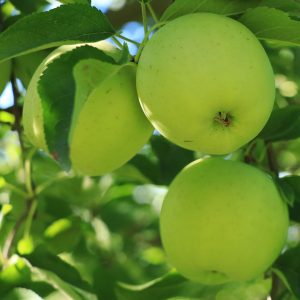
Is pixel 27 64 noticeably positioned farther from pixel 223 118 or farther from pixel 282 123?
pixel 223 118

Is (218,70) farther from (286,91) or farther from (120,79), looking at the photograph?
(286,91)

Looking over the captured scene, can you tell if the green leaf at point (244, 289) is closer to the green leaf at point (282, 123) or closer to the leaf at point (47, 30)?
the green leaf at point (282, 123)

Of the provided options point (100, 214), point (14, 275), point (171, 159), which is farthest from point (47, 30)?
point (100, 214)

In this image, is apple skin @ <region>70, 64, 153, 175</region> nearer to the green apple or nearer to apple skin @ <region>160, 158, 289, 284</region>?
apple skin @ <region>160, 158, 289, 284</region>

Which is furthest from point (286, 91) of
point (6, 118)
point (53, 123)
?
point (53, 123)

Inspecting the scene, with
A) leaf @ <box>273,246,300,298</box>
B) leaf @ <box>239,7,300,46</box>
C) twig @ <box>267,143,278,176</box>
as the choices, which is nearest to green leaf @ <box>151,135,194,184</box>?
twig @ <box>267,143,278,176</box>
